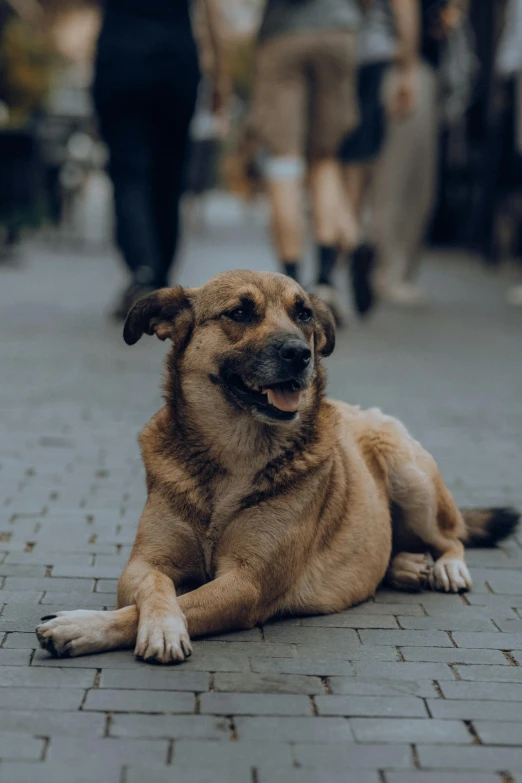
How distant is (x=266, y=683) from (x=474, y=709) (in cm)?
56

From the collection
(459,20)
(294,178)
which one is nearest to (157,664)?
(294,178)

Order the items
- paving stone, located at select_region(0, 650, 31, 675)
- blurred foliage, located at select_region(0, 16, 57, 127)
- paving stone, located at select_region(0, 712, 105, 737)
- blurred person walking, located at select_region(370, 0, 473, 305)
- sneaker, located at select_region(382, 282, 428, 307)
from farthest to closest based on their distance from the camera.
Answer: blurred foliage, located at select_region(0, 16, 57, 127)
sneaker, located at select_region(382, 282, 428, 307)
blurred person walking, located at select_region(370, 0, 473, 305)
paving stone, located at select_region(0, 650, 31, 675)
paving stone, located at select_region(0, 712, 105, 737)

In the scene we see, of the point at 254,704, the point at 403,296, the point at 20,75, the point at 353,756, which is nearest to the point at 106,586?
the point at 254,704

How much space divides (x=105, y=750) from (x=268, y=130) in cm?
771

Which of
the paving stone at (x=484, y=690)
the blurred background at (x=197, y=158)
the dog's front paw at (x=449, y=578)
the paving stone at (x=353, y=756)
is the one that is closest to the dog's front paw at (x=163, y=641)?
the paving stone at (x=353, y=756)

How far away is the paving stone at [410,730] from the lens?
10.0ft

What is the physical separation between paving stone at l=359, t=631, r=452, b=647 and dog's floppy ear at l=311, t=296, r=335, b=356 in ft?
3.37

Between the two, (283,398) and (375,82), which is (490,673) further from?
(375,82)

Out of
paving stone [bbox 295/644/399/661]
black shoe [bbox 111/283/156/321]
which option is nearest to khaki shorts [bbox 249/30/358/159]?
black shoe [bbox 111/283/156/321]

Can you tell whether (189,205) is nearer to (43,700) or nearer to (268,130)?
(268,130)

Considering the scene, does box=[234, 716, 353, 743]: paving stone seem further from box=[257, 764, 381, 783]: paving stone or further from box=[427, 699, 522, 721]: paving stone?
box=[427, 699, 522, 721]: paving stone

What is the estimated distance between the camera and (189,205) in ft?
76.7

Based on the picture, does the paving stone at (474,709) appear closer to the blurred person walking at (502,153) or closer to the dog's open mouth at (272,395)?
the dog's open mouth at (272,395)

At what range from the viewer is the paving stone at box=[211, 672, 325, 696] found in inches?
132
